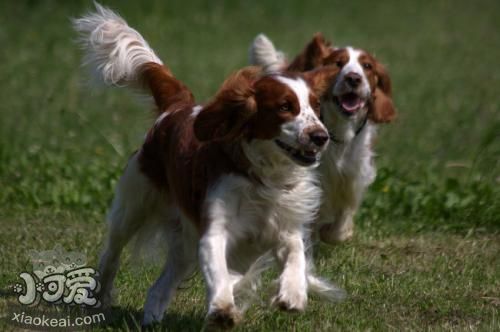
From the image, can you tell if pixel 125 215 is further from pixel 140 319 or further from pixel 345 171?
pixel 345 171

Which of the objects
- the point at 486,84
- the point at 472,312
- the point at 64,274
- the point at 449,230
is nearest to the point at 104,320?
the point at 64,274

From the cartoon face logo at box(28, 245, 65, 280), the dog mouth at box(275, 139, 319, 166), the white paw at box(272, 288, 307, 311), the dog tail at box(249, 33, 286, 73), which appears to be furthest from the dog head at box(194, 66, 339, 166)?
the dog tail at box(249, 33, 286, 73)

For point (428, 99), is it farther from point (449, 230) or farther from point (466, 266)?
point (466, 266)

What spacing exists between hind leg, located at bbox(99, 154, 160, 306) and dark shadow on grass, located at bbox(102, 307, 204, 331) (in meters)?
0.17

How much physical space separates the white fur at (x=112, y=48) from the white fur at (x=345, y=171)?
129 cm

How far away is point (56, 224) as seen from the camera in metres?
6.92

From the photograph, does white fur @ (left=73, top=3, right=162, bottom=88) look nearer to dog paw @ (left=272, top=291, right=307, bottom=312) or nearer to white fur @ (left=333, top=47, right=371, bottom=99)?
white fur @ (left=333, top=47, right=371, bottom=99)

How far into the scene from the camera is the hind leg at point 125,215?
5.25 m

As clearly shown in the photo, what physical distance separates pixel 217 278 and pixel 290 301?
0.31m

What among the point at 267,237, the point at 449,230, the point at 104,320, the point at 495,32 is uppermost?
the point at 267,237

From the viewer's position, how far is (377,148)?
9312 millimetres

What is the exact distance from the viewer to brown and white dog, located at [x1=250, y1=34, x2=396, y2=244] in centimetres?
636

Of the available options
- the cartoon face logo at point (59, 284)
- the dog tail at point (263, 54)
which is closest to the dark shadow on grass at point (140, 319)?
the cartoon face logo at point (59, 284)

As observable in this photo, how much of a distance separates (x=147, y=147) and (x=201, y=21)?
12457 mm
